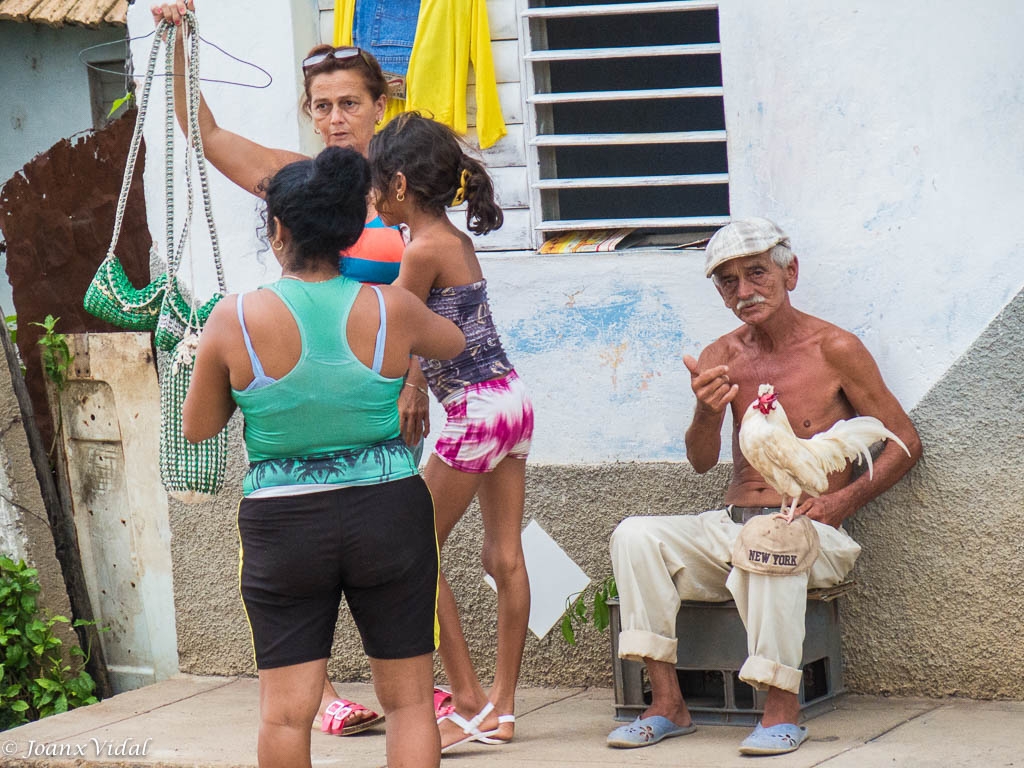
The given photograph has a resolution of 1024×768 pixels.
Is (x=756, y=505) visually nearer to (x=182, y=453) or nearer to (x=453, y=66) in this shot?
(x=182, y=453)

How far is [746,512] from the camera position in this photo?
4.35 meters

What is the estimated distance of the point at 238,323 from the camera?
312 cm

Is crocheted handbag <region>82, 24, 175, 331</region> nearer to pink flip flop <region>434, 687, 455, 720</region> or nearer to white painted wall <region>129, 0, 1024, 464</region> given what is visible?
white painted wall <region>129, 0, 1024, 464</region>

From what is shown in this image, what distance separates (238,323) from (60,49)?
8.10m

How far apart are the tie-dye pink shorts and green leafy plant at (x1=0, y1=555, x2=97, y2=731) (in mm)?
2288

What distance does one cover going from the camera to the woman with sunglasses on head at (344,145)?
166 inches

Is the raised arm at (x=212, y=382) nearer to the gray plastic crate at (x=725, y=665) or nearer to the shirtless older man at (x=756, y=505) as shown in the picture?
the shirtless older man at (x=756, y=505)

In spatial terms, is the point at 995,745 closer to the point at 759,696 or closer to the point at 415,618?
the point at 759,696

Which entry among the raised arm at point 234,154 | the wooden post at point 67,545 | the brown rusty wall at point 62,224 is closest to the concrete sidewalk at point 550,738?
the wooden post at point 67,545

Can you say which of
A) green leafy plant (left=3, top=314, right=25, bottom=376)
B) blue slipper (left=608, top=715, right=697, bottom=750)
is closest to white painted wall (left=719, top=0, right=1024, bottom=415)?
blue slipper (left=608, top=715, right=697, bottom=750)

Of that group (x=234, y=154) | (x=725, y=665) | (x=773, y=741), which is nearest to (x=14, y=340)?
(x=234, y=154)

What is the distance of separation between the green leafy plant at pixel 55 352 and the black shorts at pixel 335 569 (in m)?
2.77

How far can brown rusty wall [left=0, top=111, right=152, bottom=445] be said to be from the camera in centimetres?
567

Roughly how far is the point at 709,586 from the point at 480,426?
2.90 feet
